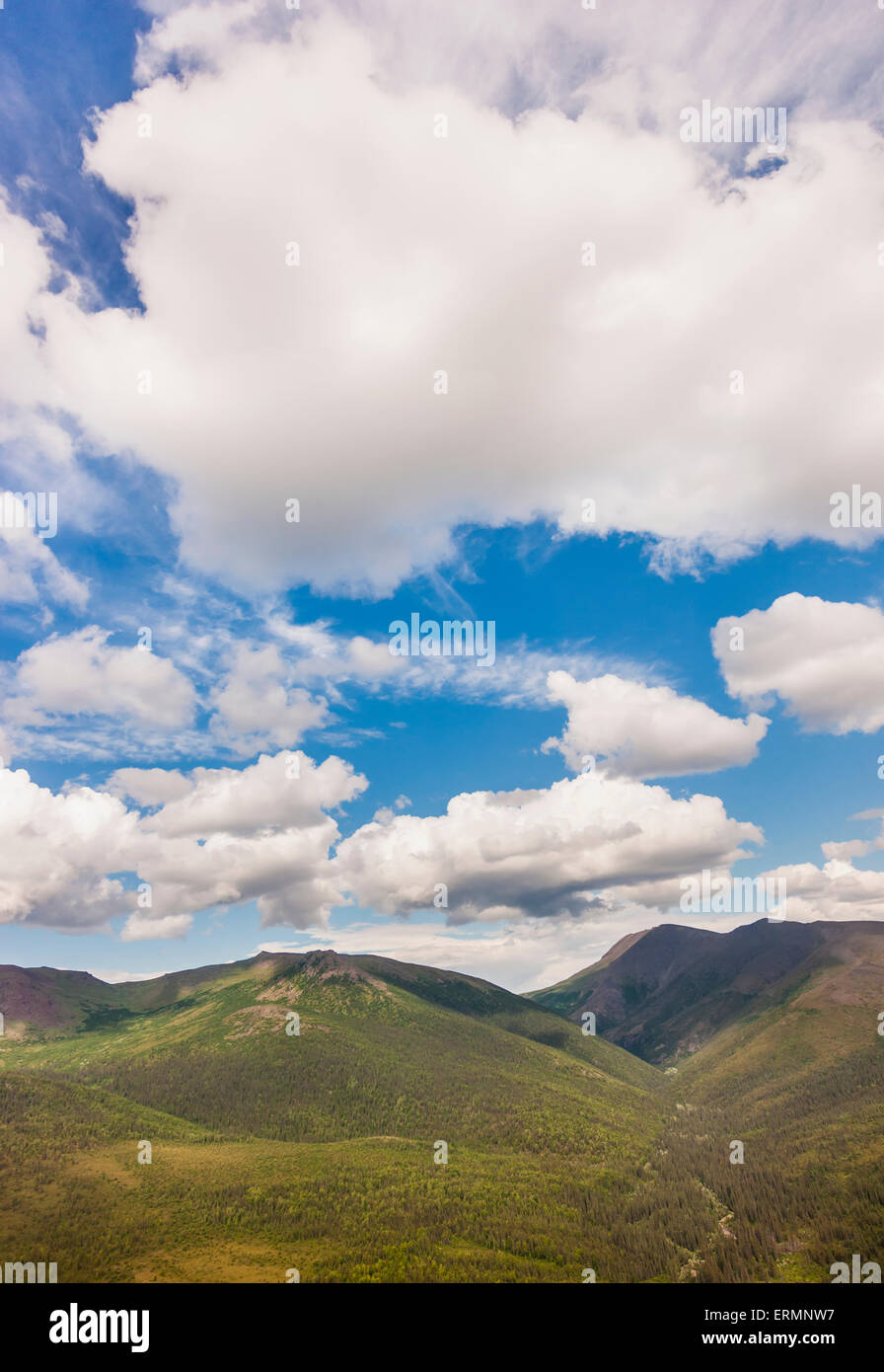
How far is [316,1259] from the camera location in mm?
190625
